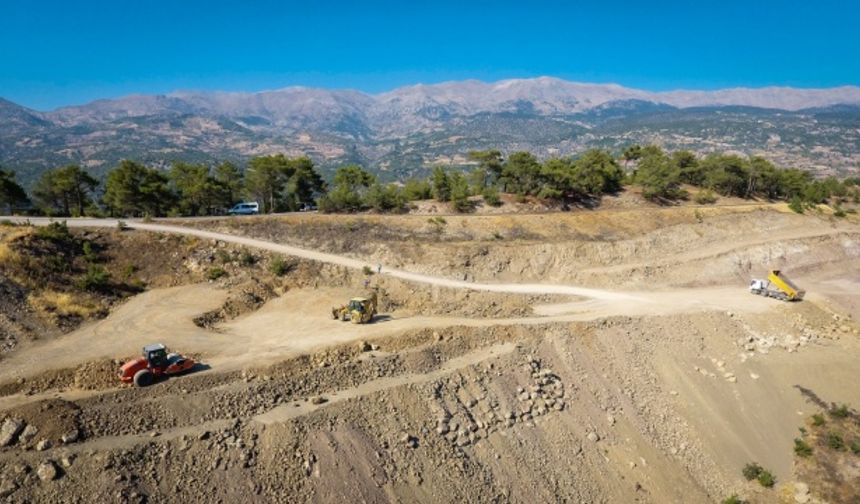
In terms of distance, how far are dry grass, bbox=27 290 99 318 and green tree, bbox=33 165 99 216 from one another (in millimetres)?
32183

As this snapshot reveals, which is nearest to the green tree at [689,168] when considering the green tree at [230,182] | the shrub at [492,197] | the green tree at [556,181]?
the green tree at [556,181]

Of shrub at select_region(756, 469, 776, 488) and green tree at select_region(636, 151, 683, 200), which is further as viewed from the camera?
green tree at select_region(636, 151, 683, 200)

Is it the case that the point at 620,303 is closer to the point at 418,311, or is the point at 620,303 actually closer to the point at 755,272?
the point at 418,311

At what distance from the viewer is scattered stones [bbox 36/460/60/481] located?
1772 cm

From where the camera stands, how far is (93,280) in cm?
3753

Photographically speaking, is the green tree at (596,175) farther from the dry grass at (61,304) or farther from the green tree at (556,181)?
the dry grass at (61,304)

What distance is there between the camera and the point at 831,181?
87.6m

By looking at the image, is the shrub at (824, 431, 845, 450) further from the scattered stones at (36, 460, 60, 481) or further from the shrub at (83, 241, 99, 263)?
the shrub at (83, 241, 99, 263)

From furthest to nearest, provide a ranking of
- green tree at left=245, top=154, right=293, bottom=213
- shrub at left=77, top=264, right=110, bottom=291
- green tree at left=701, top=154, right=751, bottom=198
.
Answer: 1. green tree at left=701, top=154, right=751, bottom=198
2. green tree at left=245, top=154, right=293, bottom=213
3. shrub at left=77, top=264, right=110, bottom=291

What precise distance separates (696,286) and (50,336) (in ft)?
191

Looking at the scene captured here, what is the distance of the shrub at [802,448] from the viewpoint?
2922 centimetres

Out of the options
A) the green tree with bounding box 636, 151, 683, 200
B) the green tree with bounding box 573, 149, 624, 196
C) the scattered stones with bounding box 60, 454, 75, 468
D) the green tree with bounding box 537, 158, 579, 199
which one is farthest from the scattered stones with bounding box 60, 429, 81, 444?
the green tree with bounding box 636, 151, 683, 200

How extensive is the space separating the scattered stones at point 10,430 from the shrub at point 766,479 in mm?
39651

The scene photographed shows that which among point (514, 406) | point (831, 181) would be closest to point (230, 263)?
point (514, 406)
